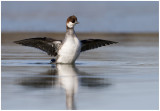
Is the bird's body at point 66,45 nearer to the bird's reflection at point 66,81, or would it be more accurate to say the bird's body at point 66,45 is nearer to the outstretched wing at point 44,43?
the outstretched wing at point 44,43

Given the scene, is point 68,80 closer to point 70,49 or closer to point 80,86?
point 80,86

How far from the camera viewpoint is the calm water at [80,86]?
29.0ft

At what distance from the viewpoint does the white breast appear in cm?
1452


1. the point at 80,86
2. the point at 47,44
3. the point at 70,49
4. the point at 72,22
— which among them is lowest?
the point at 80,86

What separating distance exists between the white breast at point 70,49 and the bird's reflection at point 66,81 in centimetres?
140

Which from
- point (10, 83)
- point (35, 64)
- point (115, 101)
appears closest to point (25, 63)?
point (35, 64)

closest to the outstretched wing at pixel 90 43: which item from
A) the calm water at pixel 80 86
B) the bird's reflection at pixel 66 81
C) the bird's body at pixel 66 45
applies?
the bird's body at pixel 66 45

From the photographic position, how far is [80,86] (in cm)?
1045

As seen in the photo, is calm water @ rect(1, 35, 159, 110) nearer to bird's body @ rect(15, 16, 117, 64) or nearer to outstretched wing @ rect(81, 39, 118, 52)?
bird's body @ rect(15, 16, 117, 64)

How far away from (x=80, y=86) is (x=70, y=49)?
416 centimetres

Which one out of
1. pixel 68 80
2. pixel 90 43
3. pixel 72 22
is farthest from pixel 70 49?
pixel 68 80

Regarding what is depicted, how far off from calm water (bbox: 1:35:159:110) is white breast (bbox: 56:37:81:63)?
298 millimetres

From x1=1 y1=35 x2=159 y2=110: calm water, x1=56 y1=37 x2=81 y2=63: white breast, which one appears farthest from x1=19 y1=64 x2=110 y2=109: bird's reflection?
x1=56 y1=37 x2=81 y2=63: white breast

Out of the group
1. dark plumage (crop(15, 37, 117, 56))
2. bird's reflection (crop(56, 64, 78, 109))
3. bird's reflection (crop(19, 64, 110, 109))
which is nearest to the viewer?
bird's reflection (crop(56, 64, 78, 109))
